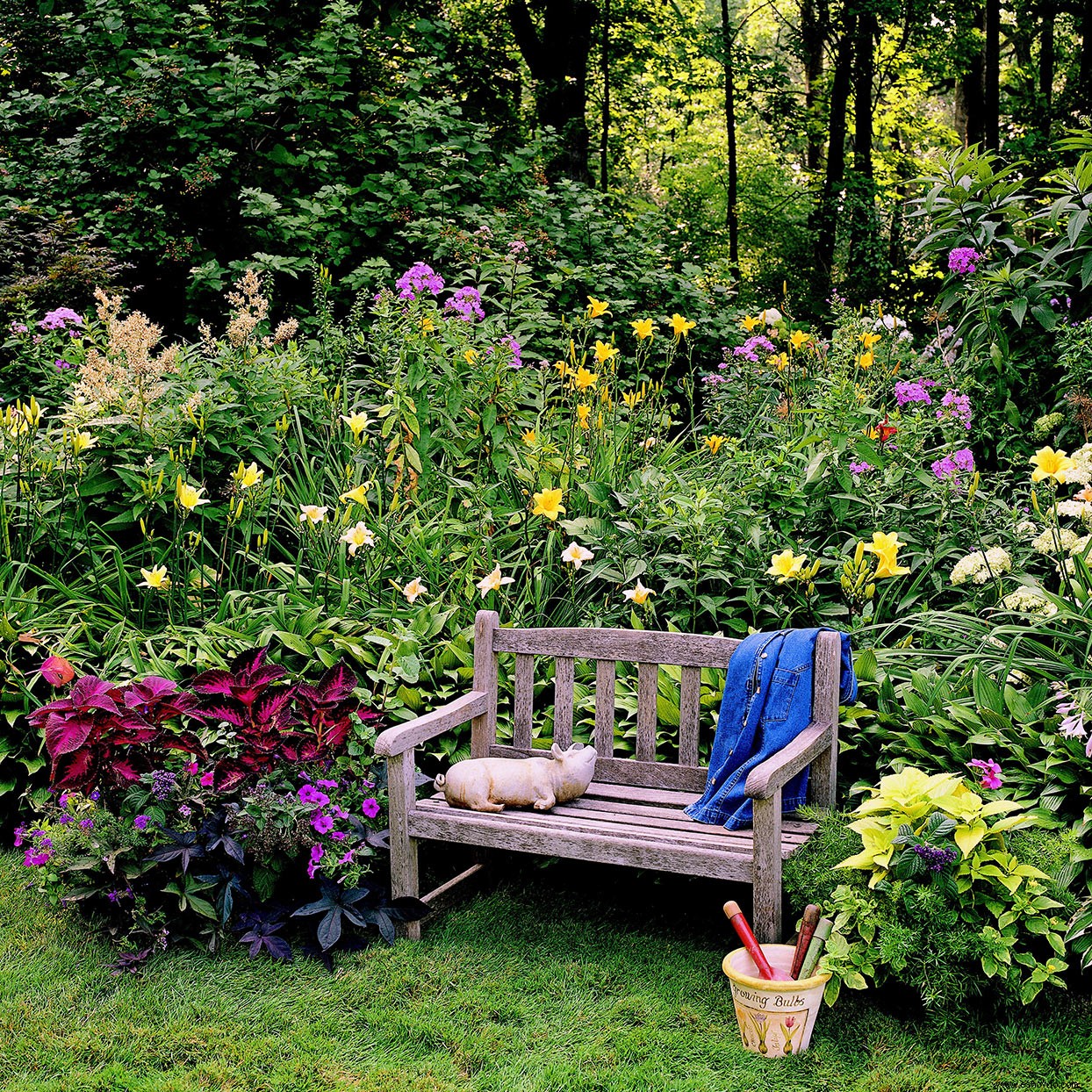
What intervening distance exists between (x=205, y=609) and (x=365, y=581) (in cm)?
65

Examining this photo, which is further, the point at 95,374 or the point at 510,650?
the point at 95,374

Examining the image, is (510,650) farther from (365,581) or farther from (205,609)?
(205,609)

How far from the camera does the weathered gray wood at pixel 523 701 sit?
3689 millimetres

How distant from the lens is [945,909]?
2.64 metres

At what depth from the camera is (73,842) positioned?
3203mm

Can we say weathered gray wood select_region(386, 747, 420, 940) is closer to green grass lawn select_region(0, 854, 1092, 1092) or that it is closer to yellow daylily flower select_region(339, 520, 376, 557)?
green grass lawn select_region(0, 854, 1092, 1092)

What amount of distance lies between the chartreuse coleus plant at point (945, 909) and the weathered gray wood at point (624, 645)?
81cm

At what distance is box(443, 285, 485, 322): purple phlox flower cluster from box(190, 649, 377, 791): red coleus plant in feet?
8.17

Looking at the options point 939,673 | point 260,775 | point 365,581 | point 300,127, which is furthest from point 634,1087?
point 300,127

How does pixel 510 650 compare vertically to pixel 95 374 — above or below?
below

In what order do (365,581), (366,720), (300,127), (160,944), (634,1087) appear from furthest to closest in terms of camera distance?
1. (300,127)
2. (365,581)
3. (366,720)
4. (160,944)
5. (634,1087)

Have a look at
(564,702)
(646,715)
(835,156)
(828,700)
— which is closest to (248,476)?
(564,702)

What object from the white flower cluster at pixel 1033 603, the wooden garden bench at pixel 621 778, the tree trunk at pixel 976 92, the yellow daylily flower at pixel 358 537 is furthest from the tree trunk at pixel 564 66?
the white flower cluster at pixel 1033 603

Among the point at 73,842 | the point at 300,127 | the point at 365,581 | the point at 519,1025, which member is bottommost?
the point at 519,1025
